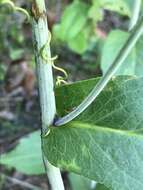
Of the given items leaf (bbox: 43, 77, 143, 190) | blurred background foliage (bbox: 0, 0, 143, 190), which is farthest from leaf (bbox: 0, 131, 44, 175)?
leaf (bbox: 43, 77, 143, 190)

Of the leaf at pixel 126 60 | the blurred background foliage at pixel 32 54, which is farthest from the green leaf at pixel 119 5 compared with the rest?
the blurred background foliage at pixel 32 54

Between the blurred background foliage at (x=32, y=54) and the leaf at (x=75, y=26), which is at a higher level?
the leaf at (x=75, y=26)

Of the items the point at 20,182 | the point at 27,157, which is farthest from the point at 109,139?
the point at 20,182

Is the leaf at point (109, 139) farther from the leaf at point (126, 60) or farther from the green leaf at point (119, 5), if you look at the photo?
the green leaf at point (119, 5)

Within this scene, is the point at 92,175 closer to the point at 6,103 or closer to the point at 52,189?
the point at 52,189

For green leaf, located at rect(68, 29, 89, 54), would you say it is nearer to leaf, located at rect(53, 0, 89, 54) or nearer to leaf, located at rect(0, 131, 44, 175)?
leaf, located at rect(53, 0, 89, 54)

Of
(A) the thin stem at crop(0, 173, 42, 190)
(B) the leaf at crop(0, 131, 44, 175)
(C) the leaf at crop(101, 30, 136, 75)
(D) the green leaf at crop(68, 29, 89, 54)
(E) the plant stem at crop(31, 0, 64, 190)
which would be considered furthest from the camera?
(D) the green leaf at crop(68, 29, 89, 54)

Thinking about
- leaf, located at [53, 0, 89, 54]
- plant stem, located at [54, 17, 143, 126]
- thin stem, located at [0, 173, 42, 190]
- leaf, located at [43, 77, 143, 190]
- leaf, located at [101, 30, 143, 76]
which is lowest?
thin stem, located at [0, 173, 42, 190]
